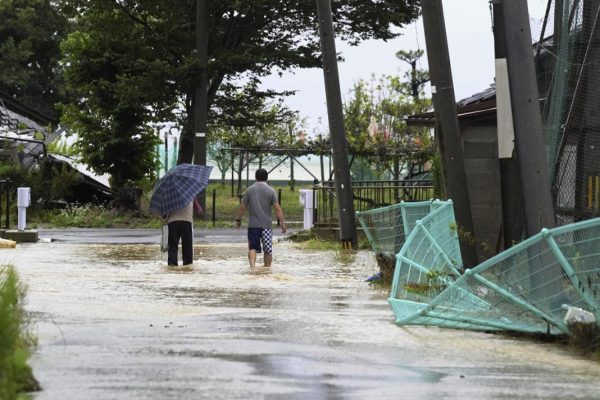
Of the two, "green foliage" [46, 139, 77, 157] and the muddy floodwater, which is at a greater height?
"green foliage" [46, 139, 77, 157]

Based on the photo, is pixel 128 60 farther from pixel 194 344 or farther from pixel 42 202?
pixel 194 344

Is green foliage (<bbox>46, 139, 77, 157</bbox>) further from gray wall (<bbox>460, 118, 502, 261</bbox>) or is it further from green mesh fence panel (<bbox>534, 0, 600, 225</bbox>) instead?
green mesh fence panel (<bbox>534, 0, 600, 225</bbox>)

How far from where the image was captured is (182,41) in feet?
128

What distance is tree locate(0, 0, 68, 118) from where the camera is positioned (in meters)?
58.8

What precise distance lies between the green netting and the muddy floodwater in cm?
16

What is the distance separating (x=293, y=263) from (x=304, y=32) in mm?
21612

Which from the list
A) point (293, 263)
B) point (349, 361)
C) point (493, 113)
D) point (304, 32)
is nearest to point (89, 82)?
point (304, 32)

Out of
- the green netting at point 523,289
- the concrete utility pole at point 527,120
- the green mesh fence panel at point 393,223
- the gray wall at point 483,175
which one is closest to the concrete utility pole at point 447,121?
the green mesh fence panel at point 393,223

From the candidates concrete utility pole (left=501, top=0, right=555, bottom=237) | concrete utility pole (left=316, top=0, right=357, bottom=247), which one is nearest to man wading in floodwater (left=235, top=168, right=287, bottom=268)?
concrete utility pole (left=316, top=0, right=357, bottom=247)

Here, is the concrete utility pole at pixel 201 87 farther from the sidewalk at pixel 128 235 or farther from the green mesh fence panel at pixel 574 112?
the green mesh fence panel at pixel 574 112

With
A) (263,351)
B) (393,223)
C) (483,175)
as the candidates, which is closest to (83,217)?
(483,175)

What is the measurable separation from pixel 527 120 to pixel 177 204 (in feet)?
28.5

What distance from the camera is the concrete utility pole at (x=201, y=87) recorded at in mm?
37000

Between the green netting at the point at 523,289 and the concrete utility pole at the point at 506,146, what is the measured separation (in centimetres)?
171
